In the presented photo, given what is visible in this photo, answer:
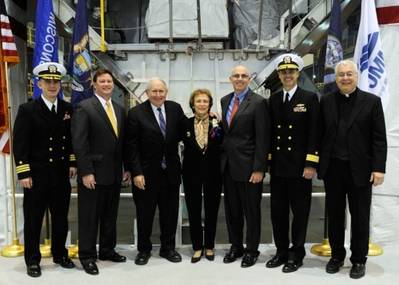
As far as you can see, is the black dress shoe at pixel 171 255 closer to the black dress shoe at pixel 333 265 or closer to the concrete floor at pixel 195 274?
the concrete floor at pixel 195 274

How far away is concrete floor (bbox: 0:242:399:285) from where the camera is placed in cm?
301

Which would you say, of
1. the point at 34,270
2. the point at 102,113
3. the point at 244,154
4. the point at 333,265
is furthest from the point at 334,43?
the point at 34,270

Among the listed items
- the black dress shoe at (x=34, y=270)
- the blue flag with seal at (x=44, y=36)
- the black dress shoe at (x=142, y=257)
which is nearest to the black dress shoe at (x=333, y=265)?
the black dress shoe at (x=142, y=257)

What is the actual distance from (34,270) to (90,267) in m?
0.39

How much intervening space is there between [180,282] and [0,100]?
210cm

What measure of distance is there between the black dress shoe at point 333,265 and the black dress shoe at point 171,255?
1.12m

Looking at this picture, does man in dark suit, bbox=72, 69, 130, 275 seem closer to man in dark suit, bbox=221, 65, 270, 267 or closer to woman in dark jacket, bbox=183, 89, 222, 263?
woman in dark jacket, bbox=183, 89, 222, 263

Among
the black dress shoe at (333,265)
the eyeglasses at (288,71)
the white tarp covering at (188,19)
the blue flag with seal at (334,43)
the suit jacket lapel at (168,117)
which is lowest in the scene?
the black dress shoe at (333,265)

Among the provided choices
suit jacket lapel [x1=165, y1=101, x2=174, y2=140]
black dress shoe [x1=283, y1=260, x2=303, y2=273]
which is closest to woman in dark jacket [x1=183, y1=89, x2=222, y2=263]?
suit jacket lapel [x1=165, y1=101, x2=174, y2=140]

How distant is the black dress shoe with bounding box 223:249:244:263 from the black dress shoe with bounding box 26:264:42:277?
1.36 metres

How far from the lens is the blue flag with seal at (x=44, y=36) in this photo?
380 cm

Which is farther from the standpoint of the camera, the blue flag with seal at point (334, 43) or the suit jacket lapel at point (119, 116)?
the blue flag with seal at point (334, 43)

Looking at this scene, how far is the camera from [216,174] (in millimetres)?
3271

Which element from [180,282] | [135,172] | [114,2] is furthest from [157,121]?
[114,2]
